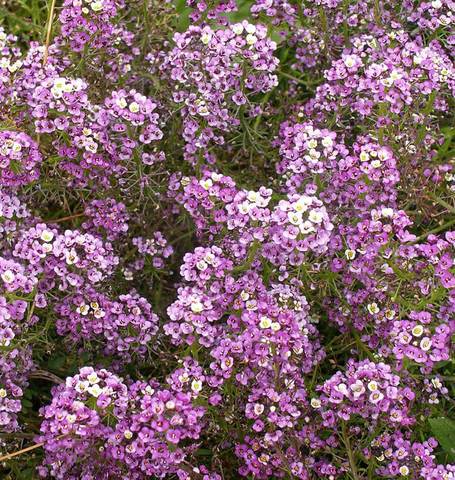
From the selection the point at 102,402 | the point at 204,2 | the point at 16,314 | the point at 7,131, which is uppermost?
the point at 204,2

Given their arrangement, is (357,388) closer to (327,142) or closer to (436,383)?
(436,383)

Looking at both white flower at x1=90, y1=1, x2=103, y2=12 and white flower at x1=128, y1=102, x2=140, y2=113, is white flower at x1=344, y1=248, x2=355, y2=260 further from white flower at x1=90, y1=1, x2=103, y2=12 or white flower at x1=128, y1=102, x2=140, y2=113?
A: white flower at x1=90, y1=1, x2=103, y2=12

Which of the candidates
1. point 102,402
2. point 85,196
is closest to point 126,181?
point 85,196

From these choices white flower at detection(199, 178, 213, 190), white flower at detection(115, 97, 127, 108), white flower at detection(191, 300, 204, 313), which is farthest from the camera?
white flower at detection(115, 97, 127, 108)

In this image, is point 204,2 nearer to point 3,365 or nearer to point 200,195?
point 200,195

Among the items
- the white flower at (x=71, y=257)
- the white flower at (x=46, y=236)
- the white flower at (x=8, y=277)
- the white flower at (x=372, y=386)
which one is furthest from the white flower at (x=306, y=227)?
the white flower at (x=8, y=277)

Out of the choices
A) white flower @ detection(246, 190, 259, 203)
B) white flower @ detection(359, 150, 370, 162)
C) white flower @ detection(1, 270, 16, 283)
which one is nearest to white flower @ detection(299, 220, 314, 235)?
white flower @ detection(246, 190, 259, 203)

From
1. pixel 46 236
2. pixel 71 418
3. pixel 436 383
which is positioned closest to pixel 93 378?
pixel 71 418
